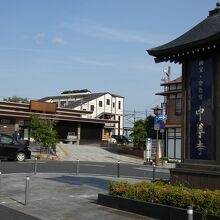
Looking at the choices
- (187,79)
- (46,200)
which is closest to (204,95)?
(187,79)

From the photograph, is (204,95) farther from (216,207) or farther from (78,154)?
(78,154)

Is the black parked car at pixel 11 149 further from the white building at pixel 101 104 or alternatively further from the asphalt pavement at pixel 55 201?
the white building at pixel 101 104

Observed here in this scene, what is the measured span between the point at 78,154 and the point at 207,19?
3303cm

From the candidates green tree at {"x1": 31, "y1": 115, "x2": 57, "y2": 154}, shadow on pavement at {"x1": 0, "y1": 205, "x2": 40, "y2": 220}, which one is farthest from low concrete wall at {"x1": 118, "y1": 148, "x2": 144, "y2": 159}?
shadow on pavement at {"x1": 0, "y1": 205, "x2": 40, "y2": 220}

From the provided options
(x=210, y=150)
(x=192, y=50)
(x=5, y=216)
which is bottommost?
(x=5, y=216)

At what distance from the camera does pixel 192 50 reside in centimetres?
1329

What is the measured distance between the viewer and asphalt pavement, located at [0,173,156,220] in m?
12.3

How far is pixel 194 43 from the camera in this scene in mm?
12969

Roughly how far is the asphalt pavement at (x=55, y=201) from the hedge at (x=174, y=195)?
0.58 m

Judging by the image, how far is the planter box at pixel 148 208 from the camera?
35.3ft

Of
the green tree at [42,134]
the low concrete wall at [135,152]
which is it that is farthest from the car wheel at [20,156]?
the low concrete wall at [135,152]

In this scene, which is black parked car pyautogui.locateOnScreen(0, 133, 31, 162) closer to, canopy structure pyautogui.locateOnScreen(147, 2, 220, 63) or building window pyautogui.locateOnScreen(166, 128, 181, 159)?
building window pyautogui.locateOnScreen(166, 128, 181, 159)

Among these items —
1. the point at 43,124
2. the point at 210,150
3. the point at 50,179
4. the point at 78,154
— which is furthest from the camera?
the point at 78,154

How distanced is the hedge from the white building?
77.4 m
